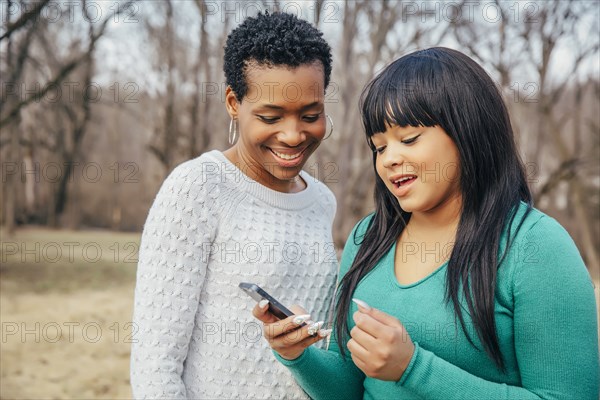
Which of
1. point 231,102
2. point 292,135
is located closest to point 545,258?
point 292,135

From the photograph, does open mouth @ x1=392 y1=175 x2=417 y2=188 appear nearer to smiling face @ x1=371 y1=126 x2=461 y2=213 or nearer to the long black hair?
smiling face @ x1=371 y1=126 x2=461 y2=213

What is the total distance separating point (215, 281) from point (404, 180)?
0.67 m

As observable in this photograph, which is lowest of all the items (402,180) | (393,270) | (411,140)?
(393,270)

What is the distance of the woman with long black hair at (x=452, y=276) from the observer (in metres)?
1.42

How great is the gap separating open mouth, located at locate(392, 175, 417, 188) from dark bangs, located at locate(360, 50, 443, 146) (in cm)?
14

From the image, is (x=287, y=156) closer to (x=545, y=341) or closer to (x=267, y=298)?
(x=267, y=298)

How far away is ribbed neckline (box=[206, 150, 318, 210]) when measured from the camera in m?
1.97

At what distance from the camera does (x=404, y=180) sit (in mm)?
1640

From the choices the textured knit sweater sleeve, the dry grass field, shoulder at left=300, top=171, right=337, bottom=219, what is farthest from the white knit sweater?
the dry grass field

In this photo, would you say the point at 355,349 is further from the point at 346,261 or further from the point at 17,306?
the point at 17,306

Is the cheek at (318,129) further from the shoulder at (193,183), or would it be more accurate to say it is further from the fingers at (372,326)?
the fingers at (372,326)

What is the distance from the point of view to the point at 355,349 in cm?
143

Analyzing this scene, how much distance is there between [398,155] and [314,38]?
22.6 inches

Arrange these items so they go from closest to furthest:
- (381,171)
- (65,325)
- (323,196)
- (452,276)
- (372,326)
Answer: (372,326), (452,276), (381,171), (323,196), (65,325)
